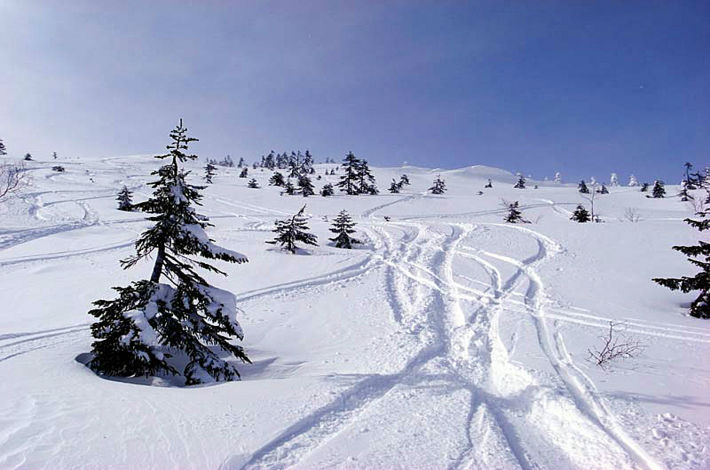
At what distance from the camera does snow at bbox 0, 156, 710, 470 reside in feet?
15.3

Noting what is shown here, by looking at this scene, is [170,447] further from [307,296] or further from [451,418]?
[307,296]

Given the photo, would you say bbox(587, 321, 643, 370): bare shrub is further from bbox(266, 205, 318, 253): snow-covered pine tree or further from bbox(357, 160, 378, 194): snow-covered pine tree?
bbox(357, 160, 378, 194): snow-covered pine tree

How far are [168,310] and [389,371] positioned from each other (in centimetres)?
499

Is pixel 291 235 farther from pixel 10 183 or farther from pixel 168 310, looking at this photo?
pixel 10 183

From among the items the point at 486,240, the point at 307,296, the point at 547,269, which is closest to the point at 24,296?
the point at 307,296

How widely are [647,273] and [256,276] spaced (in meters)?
18.6

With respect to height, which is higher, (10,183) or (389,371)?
(10,183)

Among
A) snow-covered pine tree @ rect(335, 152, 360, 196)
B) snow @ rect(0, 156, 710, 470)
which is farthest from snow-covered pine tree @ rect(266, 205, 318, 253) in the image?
snow-covered pine tree @ rect(335, 152, 360, 196)

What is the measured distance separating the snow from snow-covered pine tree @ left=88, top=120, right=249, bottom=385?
0.34m

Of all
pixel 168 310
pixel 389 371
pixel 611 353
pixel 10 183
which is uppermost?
pixel 10 183

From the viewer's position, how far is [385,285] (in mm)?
15656

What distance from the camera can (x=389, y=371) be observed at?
7.52 metres

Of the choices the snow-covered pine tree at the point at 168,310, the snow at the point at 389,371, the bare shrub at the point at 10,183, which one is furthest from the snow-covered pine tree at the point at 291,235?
the bare shrub at the point at 10,183

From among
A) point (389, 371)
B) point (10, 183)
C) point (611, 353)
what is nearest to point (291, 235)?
point (389, 371)
